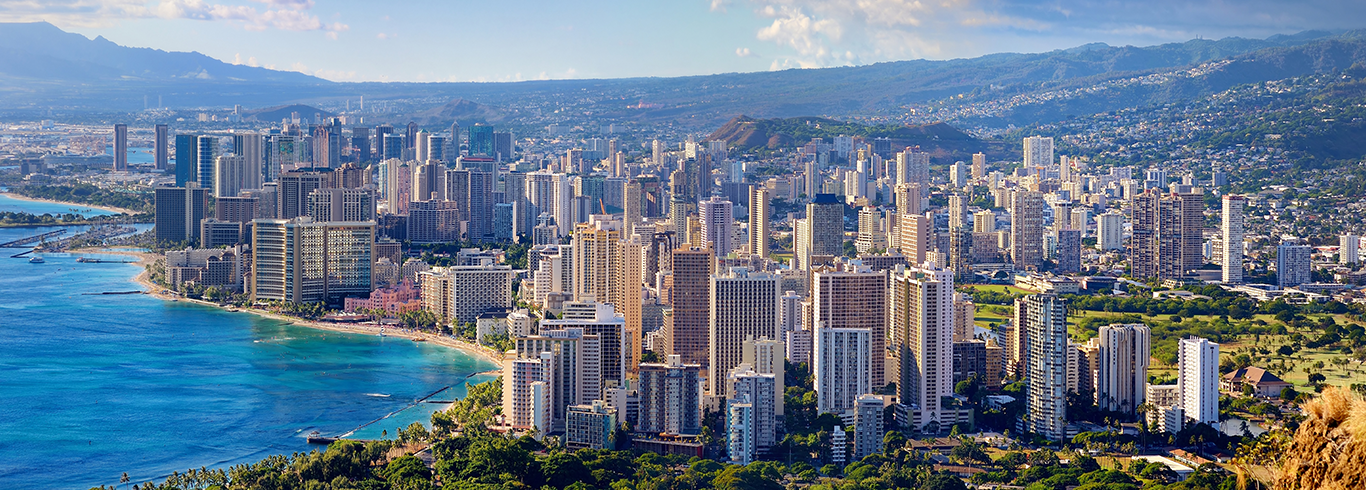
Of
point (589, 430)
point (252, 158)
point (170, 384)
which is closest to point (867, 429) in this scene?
point (589, 430)

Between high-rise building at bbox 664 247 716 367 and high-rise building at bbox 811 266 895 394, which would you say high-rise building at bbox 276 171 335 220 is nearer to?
high-rise building at bbox 664 247 716 367

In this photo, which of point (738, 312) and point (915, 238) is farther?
point (915, 238)

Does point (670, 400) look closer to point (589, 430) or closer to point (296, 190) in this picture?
point (589, 430)

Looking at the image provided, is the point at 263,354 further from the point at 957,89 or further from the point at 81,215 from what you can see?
the point at 957,89

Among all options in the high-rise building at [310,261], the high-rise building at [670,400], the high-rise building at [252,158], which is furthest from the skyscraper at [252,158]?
the high-rise building at [670,400]

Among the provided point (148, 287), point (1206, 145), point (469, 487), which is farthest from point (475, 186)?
point (469, 487)

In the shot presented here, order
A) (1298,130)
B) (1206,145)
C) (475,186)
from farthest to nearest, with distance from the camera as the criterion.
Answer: (1206,145) → (1298,130) → (475,186)

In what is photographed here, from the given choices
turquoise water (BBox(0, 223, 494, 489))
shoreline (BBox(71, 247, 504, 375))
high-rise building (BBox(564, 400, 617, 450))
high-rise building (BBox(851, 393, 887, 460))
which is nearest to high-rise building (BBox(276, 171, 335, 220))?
shoreline (BBox(71, 247, 504, 375))

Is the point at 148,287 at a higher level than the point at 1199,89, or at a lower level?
lower
